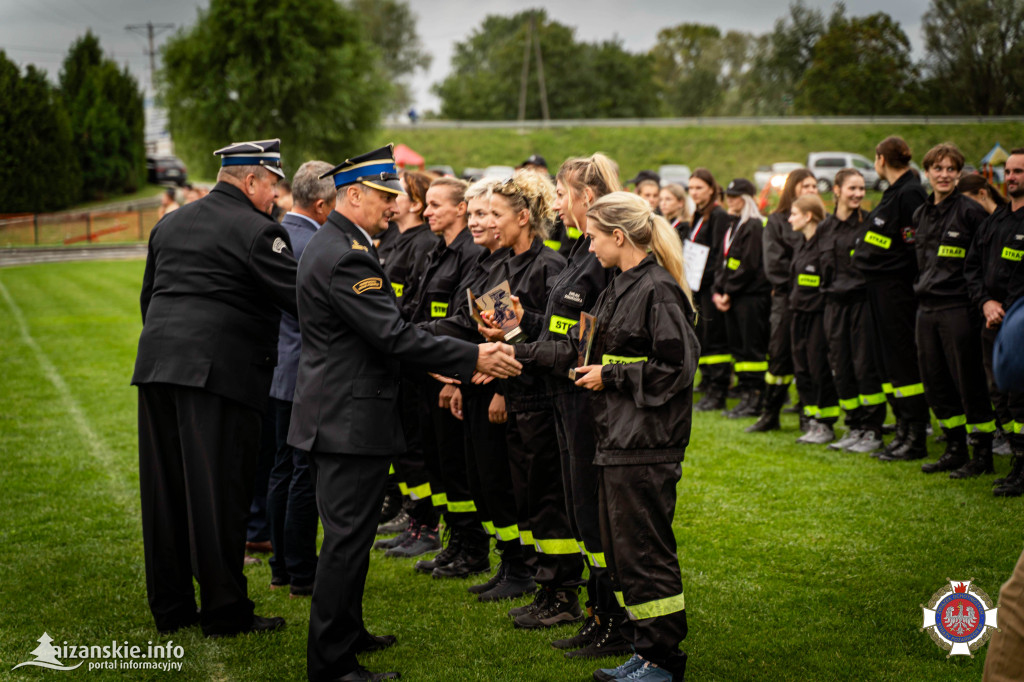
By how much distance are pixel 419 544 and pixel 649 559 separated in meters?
2.93

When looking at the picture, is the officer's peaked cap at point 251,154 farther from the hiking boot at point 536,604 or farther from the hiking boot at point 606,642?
the hiking boot at point 606,642

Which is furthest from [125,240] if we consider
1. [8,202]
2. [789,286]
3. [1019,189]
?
[1019,189]

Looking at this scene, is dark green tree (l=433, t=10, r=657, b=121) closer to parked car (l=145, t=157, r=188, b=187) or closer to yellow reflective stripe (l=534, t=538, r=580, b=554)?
parked car (l=145, t=157, r=188, b=187)

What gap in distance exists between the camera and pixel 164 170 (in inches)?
2461

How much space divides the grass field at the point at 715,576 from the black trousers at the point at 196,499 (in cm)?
21

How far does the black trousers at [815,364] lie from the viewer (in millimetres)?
9195

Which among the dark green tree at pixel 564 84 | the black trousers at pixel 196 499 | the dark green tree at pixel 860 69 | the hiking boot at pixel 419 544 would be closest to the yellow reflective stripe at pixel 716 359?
the hiking boot at pixel 419 544

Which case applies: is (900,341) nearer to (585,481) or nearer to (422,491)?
(422,491)

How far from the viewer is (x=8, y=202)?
1718 inches

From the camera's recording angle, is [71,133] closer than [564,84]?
Yes

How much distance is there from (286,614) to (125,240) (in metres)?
40.5

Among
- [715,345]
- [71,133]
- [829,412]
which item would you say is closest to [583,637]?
[829,412]

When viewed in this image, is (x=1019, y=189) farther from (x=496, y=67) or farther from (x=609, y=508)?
(x=496, y=67)

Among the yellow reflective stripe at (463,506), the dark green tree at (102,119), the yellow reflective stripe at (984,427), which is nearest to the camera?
the yellow reflective stripe at (463,506)
